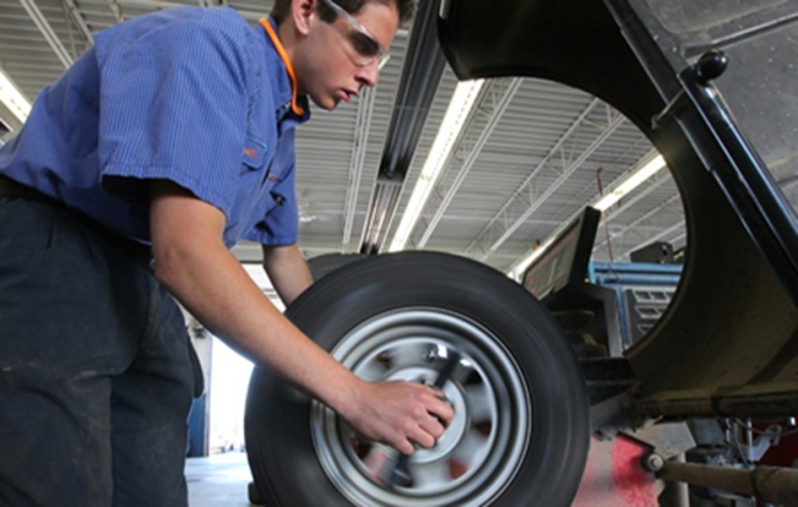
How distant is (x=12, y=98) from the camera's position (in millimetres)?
6125

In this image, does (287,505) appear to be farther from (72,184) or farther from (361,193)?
(361,193)

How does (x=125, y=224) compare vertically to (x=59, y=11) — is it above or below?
below

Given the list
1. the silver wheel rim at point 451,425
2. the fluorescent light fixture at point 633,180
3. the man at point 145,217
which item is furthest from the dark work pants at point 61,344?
the fluorescent light fixture at point 633,180

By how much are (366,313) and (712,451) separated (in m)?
1.26

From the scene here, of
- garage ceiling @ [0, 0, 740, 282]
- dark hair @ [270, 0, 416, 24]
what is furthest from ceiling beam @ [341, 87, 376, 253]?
dark hair @ [270, 0, 416, 24]

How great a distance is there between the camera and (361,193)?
1086 cm

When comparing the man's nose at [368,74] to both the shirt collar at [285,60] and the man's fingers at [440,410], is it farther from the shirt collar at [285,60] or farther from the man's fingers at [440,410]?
the man's fingers at [440,410]

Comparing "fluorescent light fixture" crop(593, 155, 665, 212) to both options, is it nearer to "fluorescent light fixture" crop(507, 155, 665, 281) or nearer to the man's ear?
"fluorescent light fixture" crop(507, 155, 665, 281)

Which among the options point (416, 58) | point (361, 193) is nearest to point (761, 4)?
point (416, 58)

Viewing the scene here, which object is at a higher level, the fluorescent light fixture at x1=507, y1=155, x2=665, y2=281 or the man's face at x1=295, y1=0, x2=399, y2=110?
the fluorescent light fixture at x1=507, y1=155, x2=665, y2=281

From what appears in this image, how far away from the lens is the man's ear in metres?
1.17

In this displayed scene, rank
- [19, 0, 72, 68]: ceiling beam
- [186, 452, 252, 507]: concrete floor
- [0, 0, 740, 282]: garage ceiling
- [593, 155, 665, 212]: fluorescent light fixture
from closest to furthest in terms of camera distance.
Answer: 1. [186, 452, 252, 507]: concrete floor
2. [19, 0, 72, 68]: ceiling beam
3. [0, 0, 740, 282]: garage ceiling
4. [593, 155, 665, 212]: fluorescent light fixture

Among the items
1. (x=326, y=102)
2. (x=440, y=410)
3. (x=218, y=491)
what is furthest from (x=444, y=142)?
(x=440, y=410)

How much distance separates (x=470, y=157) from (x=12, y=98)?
593 centimetres
